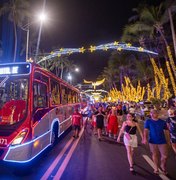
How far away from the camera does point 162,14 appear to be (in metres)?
32.1

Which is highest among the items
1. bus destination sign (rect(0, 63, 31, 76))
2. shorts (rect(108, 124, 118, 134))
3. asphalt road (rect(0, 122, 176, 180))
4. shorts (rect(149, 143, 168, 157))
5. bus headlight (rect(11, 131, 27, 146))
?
bus destination sign (rect(0, 63, 31, 76))

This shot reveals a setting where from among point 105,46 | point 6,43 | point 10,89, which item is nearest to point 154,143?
point 10,89

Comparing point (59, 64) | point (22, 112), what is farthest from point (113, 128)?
point (59, 64)

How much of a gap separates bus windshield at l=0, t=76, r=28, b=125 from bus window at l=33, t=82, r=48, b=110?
365 millimetres

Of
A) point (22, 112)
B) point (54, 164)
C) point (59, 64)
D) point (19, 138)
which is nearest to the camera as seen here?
point (19, 138)

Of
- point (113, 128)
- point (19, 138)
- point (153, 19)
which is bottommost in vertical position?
point (113, 128)

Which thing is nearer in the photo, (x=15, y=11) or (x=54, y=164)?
(x=54, y=164)

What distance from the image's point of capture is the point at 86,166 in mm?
7488

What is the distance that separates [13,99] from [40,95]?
0.96 meters

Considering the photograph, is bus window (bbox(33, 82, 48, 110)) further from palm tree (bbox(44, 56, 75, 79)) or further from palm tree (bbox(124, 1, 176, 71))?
palm tree (bbox(44, 56, 75, 79))

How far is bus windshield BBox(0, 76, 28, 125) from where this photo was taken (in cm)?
689

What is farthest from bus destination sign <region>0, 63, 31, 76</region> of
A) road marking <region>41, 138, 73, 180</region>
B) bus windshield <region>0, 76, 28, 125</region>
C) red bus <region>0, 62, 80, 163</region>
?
road marking <region>41, 138, 73, 180</region>

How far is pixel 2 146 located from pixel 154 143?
13.7 ft

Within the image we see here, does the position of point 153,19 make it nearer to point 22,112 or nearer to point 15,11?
point 15,11
